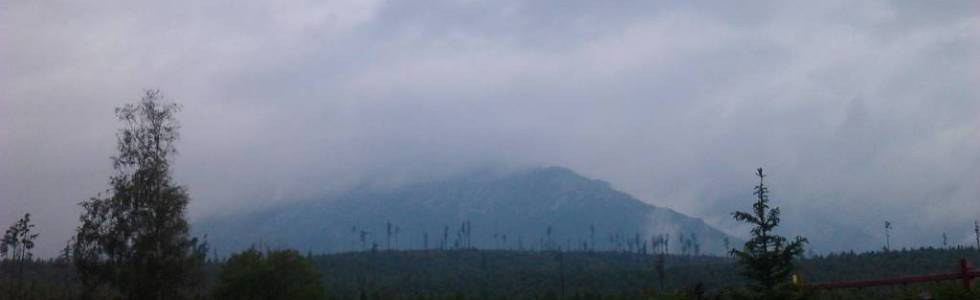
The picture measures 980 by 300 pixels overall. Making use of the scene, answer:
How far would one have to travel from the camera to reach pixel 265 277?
6625 centimetres

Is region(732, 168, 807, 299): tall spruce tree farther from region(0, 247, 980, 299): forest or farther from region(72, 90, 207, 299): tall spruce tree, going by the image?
region(0, 247, 980, 299): forest

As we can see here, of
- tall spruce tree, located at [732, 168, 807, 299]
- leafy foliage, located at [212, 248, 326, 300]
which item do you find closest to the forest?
leafy foliage, located at [212, 248, 326, 300]

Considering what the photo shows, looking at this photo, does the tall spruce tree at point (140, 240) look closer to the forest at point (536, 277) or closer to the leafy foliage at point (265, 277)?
the leafy foliage at point (265, 277)

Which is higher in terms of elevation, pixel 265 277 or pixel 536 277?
pixel 265 277

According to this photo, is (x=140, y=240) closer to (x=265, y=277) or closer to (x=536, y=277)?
(x=265, y=277)

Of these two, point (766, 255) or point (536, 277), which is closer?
point (766, 255)

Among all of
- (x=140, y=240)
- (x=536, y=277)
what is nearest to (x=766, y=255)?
(x=140, y=240)

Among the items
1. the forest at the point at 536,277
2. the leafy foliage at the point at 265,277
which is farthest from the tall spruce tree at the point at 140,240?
the forest at the point at 536,277

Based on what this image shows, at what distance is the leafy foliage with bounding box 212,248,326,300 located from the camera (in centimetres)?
6569

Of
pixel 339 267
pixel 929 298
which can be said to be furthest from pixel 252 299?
pixel 339 267

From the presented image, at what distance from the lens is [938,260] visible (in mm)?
126000

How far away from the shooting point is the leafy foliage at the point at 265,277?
65.7 m

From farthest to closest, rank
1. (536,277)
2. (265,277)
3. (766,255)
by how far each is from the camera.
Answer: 1. (536,277)
2. (265,277)
3. (766,255)

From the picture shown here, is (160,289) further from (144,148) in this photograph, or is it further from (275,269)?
(275,269)
